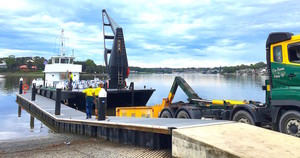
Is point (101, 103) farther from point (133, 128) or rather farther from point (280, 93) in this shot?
point (280, 93)

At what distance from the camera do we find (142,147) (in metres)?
8.21

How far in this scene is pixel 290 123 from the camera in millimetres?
6828

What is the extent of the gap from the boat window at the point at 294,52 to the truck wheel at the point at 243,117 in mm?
2027

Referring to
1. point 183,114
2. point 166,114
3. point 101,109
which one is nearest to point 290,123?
point 183,114

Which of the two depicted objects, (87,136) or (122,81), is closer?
(87,136)

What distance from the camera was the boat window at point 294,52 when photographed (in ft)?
22.6

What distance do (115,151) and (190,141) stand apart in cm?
286

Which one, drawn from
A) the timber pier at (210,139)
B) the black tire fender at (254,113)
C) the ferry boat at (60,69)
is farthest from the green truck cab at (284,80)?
the ferry boat at (60,69)

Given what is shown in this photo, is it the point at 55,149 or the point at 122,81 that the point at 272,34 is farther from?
the point at 122,81

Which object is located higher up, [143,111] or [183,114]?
[183,114]

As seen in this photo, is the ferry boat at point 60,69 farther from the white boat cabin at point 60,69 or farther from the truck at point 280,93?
the truck at point 280,93

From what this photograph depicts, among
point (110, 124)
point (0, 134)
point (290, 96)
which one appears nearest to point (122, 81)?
point (0, 134)

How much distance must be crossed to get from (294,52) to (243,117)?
241cm

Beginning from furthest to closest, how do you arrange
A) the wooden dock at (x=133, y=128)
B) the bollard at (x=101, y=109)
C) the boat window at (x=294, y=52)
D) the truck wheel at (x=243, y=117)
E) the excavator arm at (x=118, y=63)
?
the excavator arm at (x=118, y=63), the bollard at (x=101, y=109), the truck wheel at (x=243, y=117), the wooden dock at (x=133, y=128), the boat window at (x=294, y=52)
